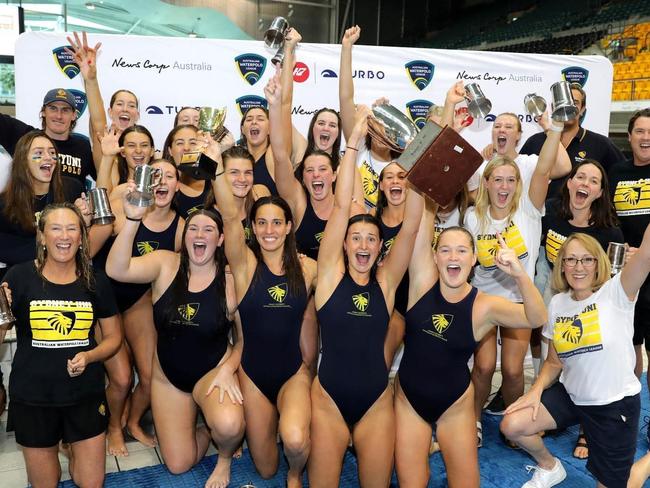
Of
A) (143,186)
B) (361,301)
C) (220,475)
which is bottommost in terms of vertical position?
(220,475)

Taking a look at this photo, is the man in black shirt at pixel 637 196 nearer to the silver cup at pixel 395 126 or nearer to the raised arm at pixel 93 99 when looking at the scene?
the silver cup at pixel 395 126

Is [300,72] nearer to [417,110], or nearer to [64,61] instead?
[417,110]

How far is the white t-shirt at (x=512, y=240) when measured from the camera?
4.33 metres

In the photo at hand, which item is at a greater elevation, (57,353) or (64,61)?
(64,61)

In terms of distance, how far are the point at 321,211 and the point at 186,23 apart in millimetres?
13083

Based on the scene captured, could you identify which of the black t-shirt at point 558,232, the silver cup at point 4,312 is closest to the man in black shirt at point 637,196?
the black t-shirt at point 558,232

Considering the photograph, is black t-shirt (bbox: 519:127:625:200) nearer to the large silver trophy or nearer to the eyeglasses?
the eyeglasses

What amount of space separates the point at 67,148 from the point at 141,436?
2.28m

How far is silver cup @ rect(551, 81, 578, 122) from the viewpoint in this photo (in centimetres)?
406

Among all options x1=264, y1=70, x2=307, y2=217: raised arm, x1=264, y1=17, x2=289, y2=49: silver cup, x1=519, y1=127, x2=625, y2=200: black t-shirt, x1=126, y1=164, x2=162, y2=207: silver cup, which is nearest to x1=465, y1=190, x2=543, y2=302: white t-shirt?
x1=519, y1=127, x2=625, y2=200: black t-shirt

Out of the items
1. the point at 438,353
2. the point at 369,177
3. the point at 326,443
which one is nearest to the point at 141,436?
the point at 326,443

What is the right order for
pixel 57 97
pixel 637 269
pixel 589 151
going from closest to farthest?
1. pixel 637 269
2. pixel 57 97
3. pixel 589 151

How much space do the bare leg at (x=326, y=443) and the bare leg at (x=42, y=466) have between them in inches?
57.2

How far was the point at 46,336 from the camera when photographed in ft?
10.8
